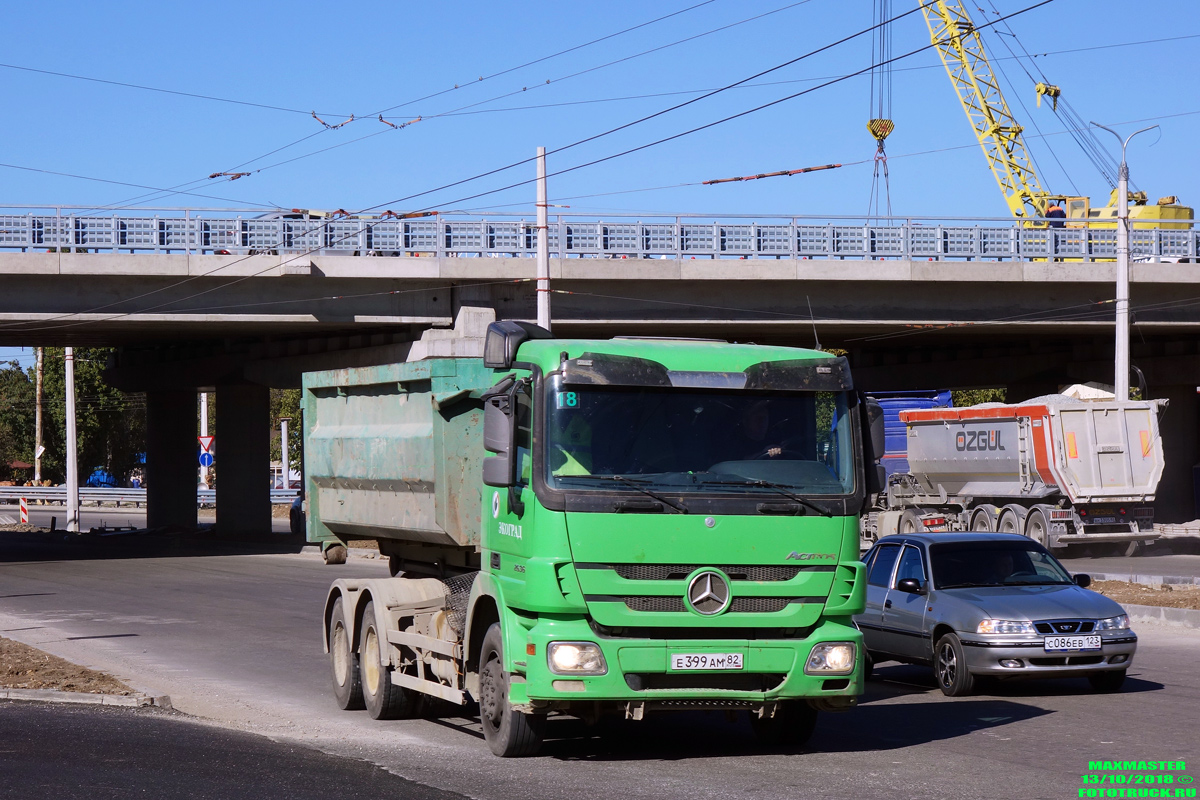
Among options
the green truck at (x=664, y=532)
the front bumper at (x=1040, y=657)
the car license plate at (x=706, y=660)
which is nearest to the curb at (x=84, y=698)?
the green truck at (x=664, y=532)

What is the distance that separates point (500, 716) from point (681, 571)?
5.28 ft

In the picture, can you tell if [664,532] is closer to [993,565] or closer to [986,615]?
[986,615]

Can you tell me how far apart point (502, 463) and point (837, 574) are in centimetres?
221

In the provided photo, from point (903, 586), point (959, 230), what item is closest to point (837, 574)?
point (903, 586)

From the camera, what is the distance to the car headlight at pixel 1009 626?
37.6 ft

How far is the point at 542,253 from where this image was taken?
29.0 metres

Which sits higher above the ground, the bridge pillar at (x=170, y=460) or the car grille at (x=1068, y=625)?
the bridge pillar at (x=170, y=460)

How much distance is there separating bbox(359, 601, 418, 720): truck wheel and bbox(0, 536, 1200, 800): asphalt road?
0.16 meters

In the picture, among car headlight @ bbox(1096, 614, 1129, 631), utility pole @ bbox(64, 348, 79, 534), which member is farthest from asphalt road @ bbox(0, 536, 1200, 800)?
utility pole @ bbox(64, 348, 79, 534)

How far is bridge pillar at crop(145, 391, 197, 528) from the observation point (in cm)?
4934

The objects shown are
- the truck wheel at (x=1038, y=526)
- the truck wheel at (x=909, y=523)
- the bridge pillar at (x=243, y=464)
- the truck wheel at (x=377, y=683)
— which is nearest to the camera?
the truck wheel at (x=377, y=683)

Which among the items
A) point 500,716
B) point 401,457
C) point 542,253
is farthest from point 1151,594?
point 500,716

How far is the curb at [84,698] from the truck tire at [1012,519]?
2126 centimetres

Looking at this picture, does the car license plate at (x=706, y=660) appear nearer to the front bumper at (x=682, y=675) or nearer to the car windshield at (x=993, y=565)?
the front bumper at (x=682, y=675)
